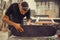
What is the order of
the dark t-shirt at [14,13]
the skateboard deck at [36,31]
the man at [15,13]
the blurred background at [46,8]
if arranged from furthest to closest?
the blurred background at [46,8] < the dark t-shirt at [14,13] < the man at [15,13] < the skateboard deck at [36,31]

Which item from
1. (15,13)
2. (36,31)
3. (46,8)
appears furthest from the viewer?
(46,8)

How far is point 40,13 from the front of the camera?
173 inches

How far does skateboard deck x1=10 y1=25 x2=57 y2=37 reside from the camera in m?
2.04

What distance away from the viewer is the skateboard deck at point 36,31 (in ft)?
6.70

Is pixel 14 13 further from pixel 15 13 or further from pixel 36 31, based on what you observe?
pixel 36 31

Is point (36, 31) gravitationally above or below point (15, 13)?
below

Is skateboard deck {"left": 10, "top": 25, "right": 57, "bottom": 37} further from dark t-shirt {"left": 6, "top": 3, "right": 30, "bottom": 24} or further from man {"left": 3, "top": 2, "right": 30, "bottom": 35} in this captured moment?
dark t-shirt {"left": 6, "top": 3, "right": 30, "bottom": 24}

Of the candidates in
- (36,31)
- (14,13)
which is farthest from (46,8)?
(36,31)

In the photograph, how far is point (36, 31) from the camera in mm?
2053

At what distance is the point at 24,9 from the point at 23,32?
39 cm

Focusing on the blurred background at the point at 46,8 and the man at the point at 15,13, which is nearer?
the man at the point at 15,13

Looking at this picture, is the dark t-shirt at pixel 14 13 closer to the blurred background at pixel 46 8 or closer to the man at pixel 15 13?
the man at pixel 15 13

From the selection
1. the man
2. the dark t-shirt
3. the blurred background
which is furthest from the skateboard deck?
the blurred background

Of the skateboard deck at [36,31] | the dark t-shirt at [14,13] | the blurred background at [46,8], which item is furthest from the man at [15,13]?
the blurred background at [46,8]
